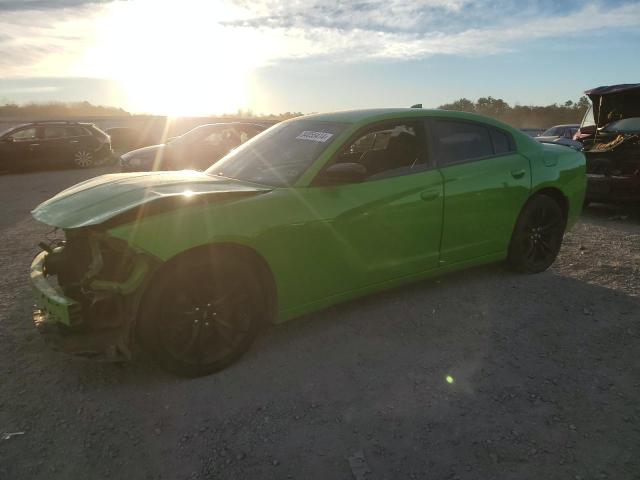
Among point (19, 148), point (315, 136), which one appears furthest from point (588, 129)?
point (19, 148)

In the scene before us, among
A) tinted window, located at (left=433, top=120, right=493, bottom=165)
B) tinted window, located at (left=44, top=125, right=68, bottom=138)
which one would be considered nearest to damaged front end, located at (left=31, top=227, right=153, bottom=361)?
tinted window, located at (left=433, top=120, right=493, bottom=165)

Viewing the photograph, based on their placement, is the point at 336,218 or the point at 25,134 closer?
the point at 336,218


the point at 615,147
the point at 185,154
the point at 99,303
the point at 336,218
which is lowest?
the point at 99,303

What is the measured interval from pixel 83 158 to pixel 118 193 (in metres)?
14.1

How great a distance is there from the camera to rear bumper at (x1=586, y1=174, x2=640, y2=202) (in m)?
7.36

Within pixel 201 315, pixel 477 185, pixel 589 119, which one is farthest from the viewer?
pixel 589 119

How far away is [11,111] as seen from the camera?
209ft

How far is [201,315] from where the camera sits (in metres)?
3.12

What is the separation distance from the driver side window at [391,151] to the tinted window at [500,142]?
0.87m

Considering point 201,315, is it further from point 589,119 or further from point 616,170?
point 589,119

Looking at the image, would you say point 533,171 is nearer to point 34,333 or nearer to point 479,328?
point 479,328

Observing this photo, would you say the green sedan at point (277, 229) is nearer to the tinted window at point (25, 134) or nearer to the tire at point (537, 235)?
the tire at point (537, 235)

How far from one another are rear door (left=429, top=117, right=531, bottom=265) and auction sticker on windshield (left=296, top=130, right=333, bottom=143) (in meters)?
0.94

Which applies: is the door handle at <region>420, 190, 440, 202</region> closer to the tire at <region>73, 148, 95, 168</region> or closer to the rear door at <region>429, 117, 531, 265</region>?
the rear door at <region>429, 117, 531, 265</region>
